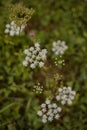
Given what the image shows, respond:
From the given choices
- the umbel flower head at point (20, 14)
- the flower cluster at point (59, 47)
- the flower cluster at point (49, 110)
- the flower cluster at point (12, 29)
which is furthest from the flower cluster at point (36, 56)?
the flower cluster at point (59, 47)

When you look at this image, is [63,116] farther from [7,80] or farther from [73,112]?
[7,80]

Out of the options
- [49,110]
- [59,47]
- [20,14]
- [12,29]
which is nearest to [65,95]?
[49,110]

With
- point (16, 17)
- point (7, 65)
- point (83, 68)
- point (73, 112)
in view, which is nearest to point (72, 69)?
point (83, 68)

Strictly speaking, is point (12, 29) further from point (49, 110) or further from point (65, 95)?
point (49, 110)

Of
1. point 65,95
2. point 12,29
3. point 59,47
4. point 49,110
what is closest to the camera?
point 49,110

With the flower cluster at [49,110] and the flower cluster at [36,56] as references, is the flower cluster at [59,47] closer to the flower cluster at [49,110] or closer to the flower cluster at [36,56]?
the flower cluster at [36,56]

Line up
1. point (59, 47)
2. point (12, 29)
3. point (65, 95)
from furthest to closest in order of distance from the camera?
point (59, 47)
point (12, 29)
point (65, 95)

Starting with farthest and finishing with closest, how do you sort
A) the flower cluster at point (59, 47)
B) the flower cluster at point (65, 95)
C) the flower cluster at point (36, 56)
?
the flower cluster at point (59, 47)
the flower cluster at point (65, 95)
the flower cluster at point (36, 56)
